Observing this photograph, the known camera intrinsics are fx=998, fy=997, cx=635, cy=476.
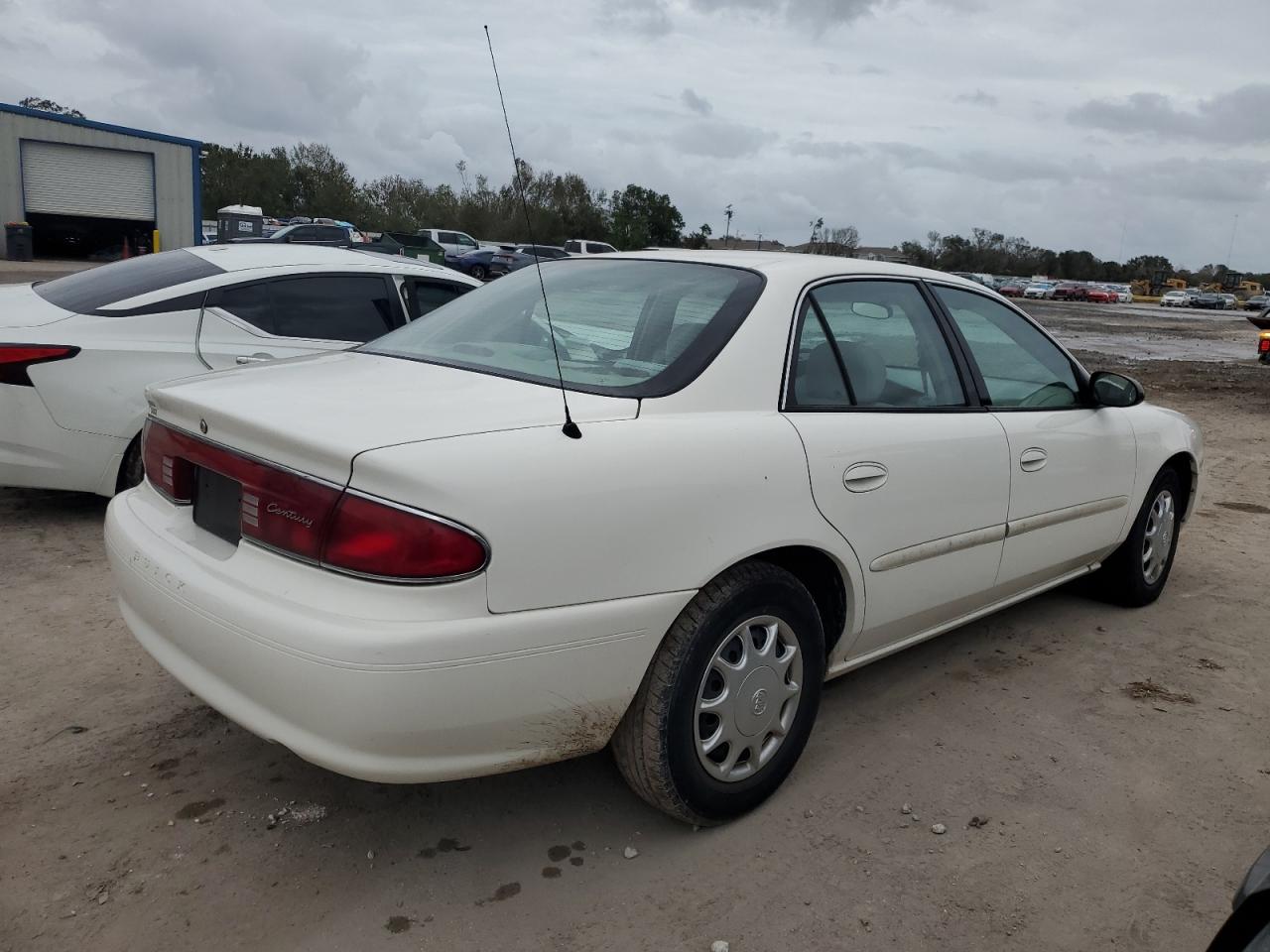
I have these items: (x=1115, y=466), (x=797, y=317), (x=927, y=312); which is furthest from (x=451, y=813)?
(x=1115, y=466)

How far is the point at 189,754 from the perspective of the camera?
3.00 metres

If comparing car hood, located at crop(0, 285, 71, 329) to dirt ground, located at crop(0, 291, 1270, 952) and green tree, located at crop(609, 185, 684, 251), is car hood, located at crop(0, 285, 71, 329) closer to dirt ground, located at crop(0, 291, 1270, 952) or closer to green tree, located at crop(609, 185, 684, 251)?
dirt ground, located at crop(0, 291, 1270, 952)

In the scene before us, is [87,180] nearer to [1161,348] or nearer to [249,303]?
[1161,348]

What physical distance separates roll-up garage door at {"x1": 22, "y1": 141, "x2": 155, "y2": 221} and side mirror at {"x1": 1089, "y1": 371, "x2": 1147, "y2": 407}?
121ft

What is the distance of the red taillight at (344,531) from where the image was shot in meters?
2.08

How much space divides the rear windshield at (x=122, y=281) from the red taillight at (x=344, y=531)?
3.35m

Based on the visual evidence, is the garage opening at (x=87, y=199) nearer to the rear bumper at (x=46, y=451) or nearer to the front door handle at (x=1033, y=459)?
the rear bumper at (x=46, y=451)

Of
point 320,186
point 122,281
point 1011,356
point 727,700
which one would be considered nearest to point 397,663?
point 727,700

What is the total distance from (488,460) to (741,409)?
82 cm

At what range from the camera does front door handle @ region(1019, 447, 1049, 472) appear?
359 centimetres

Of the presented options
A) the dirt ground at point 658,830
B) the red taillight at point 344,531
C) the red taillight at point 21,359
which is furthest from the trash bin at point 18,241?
the red taillight at point 344,531

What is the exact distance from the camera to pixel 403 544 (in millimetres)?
2080

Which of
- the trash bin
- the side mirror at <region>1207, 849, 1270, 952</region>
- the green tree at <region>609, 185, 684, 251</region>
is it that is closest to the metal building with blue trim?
the trash bin

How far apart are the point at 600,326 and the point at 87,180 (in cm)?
3676
